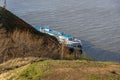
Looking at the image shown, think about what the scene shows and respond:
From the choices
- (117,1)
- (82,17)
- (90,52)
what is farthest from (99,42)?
(117,1)

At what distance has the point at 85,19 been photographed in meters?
56.0

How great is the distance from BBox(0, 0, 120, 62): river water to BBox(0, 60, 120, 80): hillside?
2493cm

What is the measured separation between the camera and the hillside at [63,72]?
16.2 metres

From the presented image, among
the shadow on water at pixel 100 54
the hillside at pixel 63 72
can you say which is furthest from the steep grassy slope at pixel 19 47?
the shadow on water at pixel 100 54

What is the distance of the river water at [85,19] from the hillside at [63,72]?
24927 mm

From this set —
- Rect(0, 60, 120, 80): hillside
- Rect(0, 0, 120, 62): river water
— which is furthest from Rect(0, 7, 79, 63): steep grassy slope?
Rect(0, 0, 120, 62): river water

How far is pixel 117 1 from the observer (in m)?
64.5

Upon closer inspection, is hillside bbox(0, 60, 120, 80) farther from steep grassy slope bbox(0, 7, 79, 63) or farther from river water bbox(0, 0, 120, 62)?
river water bbox(0, 0, 120, 62)

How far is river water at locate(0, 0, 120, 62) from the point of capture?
46.3m

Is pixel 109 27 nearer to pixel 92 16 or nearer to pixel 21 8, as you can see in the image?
pixel 92 16

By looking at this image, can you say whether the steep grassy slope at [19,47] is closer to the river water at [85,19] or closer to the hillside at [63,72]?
the hillside at [63,72]

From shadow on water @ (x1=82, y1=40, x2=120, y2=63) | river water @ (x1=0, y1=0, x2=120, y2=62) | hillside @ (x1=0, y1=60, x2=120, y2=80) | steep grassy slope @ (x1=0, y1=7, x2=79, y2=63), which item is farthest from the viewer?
river water @ (x1=0, y1=0, x2=120, y2=62)

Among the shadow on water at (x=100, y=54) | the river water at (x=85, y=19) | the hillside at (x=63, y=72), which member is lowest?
the hillside at (x=63, y=72)

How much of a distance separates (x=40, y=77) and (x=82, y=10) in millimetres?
44108
